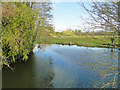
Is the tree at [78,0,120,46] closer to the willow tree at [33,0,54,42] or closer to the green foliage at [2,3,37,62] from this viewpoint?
the green foliage at [2,3,37,62]

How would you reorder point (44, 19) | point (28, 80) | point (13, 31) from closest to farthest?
point (28, 80) < point (13, 31) < point (44, 19)

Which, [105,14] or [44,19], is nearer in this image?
[105,14]

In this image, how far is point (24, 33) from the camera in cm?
891

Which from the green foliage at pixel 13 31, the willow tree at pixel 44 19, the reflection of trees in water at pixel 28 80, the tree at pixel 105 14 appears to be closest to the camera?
the tree at pixel 105 14

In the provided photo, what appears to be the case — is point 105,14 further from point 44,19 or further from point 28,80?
point 44,19

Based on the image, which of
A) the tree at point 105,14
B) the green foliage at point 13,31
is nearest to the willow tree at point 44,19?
the green foliage at point 13,31

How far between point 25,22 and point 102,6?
7.54 metres

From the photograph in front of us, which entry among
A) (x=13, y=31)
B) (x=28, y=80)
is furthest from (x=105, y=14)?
(x=13, y=31)

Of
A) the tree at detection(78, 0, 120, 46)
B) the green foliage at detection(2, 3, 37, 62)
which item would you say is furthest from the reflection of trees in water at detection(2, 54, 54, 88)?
the tree at detection(78, 0, 120, 46)

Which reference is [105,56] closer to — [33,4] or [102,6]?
[102,6]

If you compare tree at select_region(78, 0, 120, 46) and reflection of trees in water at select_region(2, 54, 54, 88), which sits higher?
tree at select_region(78, 0, 120, 46)

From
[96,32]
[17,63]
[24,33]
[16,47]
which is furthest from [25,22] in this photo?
[96,32]

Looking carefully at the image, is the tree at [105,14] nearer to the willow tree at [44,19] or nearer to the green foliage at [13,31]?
the green foliage at [13,31]

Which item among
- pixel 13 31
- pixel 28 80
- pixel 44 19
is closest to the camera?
pixel 28 80
